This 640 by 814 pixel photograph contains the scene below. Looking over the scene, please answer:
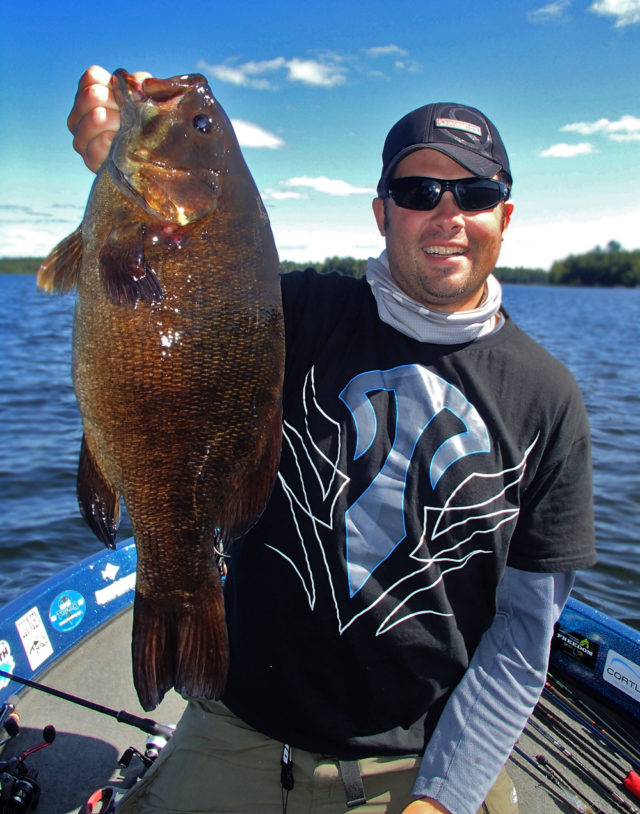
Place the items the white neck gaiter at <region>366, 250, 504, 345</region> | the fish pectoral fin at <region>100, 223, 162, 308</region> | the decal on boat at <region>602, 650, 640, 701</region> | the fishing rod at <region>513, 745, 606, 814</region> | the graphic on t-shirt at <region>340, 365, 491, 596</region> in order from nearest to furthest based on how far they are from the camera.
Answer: the fish pectoral fin at <region>100, 223, 162, 308</region>
the graphic on t-shirt at <region>340, 365, 491, 596</region>
the white neck gaiter at <region>366, 250, 504, 345</region>
the fishing rod at <region>513, 745, 606, 814</region>
the decal on boat at <region>602, 650, 640, 701</region>

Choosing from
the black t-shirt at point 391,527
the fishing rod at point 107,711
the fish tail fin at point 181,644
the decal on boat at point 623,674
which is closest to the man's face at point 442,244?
the black t-shirt at point 391,527

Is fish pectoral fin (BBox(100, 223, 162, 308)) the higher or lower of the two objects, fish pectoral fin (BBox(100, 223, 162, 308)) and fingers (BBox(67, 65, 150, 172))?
the lower

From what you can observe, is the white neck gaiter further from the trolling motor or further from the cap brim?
the trolling motor

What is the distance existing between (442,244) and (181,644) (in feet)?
5.42

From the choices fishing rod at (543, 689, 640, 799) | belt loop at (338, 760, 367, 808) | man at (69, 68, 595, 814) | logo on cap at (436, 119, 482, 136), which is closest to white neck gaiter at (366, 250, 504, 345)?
man at (69, 68, 595, 814)

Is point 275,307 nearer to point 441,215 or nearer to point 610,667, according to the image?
point 441,215

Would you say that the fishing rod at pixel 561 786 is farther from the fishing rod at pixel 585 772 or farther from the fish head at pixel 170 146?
the fish head at pixel 170 146

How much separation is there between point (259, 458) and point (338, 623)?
0.68m

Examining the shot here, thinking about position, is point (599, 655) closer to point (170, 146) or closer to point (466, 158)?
point (466, 158)

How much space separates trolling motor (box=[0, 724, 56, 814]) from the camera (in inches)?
113

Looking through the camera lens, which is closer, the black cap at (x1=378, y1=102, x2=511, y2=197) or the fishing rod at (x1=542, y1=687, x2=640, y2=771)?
the black cap at (x1=378, y1=102, x2=511, y2=197)

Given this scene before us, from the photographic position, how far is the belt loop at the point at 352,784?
2164 mm

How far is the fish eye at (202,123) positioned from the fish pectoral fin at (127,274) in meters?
0.43

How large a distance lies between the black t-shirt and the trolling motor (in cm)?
142
